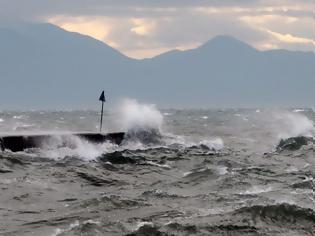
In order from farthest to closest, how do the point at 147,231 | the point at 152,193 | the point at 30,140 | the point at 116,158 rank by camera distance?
the point at 30,140
the point at 116,158
the point at 152,193
the point at 147,231

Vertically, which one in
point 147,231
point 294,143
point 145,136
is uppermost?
point 294,143

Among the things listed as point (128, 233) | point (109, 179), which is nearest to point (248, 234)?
point (128, 233)

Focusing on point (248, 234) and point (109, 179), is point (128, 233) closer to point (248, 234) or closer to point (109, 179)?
point (248, 234)

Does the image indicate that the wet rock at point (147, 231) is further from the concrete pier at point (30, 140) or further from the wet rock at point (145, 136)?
the wet rock at point (145, 136)

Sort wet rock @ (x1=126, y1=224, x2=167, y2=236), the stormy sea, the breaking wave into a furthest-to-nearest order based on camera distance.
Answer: the breaking wave → the stormy sea → wet rock @ (x1=126, y1=224, x2=167, y2=236)

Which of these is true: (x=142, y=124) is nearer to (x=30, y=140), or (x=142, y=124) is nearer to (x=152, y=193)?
(x=30, y=140)

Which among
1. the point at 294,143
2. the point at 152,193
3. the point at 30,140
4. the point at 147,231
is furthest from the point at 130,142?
the point at 147,231

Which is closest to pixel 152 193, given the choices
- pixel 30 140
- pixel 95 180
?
pixel 95 180

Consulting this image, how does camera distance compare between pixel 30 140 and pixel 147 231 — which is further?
pixel 30 140

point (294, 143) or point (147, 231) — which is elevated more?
point (294, 143)

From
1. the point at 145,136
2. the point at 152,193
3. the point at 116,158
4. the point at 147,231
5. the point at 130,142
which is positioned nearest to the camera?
the point at 147,231

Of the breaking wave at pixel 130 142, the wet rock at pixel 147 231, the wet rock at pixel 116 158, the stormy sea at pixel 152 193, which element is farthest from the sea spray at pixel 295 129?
the wet rock at pixel 147 231

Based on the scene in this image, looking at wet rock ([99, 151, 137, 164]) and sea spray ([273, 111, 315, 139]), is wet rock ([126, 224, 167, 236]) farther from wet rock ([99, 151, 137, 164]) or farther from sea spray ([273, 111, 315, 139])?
sea spray ([273, 111, 315, 139])

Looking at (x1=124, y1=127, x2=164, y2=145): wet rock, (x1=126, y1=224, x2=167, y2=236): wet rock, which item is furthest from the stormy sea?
(x1=124, y1=127, x2=164, y2=145): wet rock
